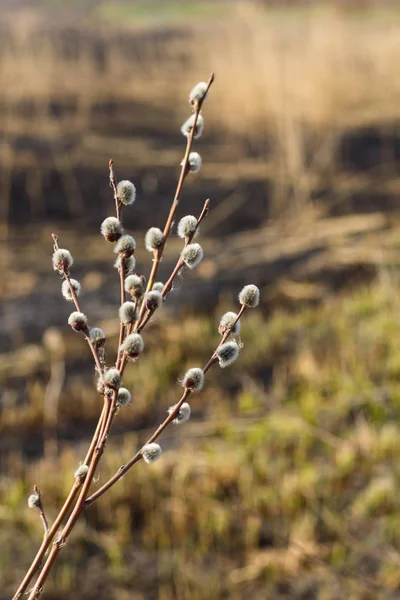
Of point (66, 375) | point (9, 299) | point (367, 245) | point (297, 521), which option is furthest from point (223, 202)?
point (297, 521)

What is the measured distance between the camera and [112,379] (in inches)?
32.3

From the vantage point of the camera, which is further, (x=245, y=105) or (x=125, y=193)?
(x=245, y=105)

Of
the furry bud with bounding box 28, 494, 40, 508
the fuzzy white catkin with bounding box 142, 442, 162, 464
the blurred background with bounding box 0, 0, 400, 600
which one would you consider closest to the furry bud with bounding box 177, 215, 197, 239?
the fuzzy white catkin with bounding box 142, 442, 162, 464

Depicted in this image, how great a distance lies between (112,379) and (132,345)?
0.14 feet

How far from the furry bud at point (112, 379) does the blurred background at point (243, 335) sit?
5.18 feet

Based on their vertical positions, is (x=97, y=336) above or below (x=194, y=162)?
below

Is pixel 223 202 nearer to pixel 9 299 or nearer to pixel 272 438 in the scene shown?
pixel 9 299

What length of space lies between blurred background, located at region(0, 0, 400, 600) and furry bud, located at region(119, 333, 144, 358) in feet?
5.23

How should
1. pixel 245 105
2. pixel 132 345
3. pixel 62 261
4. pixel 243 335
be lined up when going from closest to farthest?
1. pixel 132 345
2. pixel 62 261
3. pixel 243 335
4. pixel 245 105

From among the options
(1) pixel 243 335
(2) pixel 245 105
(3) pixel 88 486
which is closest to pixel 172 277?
(3) pixel 88 486

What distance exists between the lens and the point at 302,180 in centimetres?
788

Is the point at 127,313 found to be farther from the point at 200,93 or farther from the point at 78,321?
the point at 200,93

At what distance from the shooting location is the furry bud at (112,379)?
0.82 m

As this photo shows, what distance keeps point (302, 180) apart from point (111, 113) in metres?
4.54
